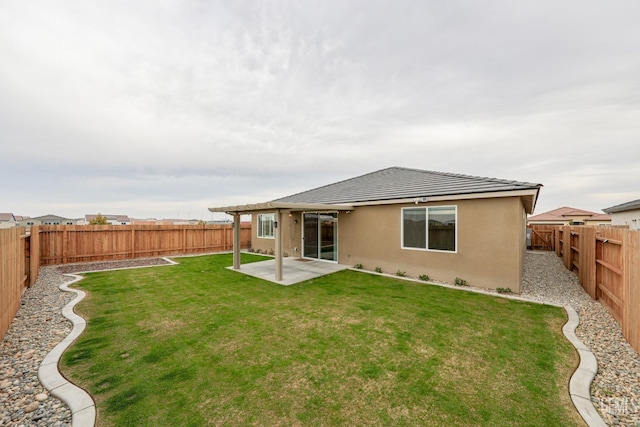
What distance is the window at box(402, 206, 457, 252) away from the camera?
26.9ft

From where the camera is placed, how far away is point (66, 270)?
9.95 meters

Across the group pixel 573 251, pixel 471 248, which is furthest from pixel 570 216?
pixel 471 248

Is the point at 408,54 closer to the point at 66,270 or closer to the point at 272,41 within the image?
the point at 272,41

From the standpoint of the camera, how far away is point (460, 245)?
799 cm

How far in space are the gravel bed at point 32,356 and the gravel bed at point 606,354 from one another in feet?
18.8

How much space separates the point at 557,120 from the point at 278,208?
1179cm

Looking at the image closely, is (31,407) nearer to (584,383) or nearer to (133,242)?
(584,383)

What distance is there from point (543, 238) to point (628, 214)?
4399mm

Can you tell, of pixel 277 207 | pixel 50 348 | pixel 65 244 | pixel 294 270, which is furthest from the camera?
pixel 65 244

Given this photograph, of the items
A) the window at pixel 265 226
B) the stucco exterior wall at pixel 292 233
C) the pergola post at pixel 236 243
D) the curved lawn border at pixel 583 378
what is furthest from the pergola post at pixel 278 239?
the curved lawn border at pixel 583 378

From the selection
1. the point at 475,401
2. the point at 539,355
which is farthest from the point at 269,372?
the point at 539,355

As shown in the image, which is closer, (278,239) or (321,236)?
(278,239)

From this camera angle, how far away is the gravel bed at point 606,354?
270 centimetres

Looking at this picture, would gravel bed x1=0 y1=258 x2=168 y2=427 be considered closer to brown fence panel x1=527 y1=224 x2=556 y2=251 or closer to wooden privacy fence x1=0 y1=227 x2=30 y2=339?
wooden privacy fence x1=0 y1=227 x2=30 y2=339
